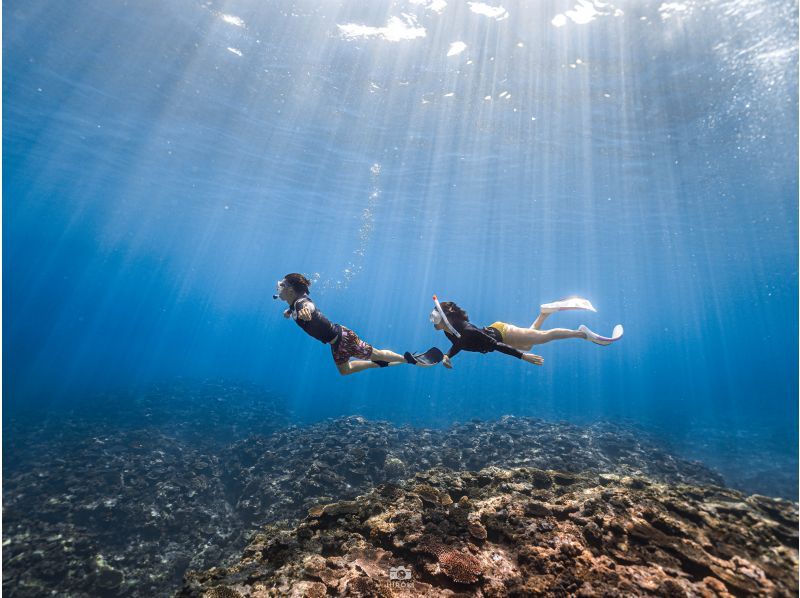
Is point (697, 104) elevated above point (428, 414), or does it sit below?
above

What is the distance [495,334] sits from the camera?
672 cm

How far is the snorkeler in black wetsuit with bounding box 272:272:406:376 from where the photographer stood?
6609 mm

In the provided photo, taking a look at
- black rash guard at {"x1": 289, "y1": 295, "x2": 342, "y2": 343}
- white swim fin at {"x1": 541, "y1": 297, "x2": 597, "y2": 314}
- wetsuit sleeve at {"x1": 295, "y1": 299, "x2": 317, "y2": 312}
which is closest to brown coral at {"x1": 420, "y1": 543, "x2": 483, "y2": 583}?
black rash guard at {"x1": 289, "y1": 295, "x2": 342, "y2": 343}

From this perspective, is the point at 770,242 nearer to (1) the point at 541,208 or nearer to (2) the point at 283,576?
A: (1) the point at 541,208

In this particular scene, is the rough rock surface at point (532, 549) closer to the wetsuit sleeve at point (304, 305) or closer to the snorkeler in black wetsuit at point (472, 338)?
the snorkeler in black wetsuit at point (472, 338)

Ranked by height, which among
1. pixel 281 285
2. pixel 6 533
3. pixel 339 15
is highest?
pixel 339 15

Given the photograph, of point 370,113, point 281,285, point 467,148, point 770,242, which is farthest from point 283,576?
point 770,242

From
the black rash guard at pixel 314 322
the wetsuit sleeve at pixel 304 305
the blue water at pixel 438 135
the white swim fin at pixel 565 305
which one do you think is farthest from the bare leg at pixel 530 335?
the blue water at pixel 438 135

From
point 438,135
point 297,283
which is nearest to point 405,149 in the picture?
point 438,135

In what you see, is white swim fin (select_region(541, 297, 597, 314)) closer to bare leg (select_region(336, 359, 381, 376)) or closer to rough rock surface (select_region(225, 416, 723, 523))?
bare leg (select_region(336, 359, 381, 376))

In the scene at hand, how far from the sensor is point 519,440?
1384cm

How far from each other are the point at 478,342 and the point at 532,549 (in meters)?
3.22

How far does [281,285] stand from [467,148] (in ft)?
57.8

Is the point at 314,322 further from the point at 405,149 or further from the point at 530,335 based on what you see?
the point at 405,149
